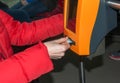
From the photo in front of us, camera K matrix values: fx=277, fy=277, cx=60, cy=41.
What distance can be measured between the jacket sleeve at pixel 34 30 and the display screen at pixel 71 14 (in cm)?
33

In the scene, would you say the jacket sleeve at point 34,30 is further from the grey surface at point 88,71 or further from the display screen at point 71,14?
the grey surface at point 88,71

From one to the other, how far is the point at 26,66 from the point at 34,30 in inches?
14.5

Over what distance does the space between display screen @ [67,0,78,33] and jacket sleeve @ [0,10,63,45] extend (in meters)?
0.33

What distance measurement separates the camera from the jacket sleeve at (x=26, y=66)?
2.83ft

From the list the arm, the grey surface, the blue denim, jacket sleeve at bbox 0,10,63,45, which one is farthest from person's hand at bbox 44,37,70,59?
the grey surface

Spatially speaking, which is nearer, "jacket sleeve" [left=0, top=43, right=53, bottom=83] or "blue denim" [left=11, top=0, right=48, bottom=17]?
"jacket sleeve" [left=0, top=43, right=53, bottom=83]

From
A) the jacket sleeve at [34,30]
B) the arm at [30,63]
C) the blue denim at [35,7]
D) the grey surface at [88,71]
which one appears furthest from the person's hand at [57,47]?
the grey surface at [88,71]

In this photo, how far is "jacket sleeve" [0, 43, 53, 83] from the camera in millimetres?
862

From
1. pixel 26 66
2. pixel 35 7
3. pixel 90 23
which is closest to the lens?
pixel 90 23

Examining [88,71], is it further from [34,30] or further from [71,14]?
[71,14]

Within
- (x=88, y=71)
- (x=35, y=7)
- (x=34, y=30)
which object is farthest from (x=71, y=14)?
(x=88, y=71)

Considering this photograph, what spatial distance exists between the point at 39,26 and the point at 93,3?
545 mm

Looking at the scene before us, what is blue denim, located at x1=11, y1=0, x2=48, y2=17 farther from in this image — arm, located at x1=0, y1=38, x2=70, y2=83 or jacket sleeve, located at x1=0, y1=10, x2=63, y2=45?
arm, located at x1=0, y1=38, x2=70, y2=83

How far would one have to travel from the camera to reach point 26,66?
2.88 ft
